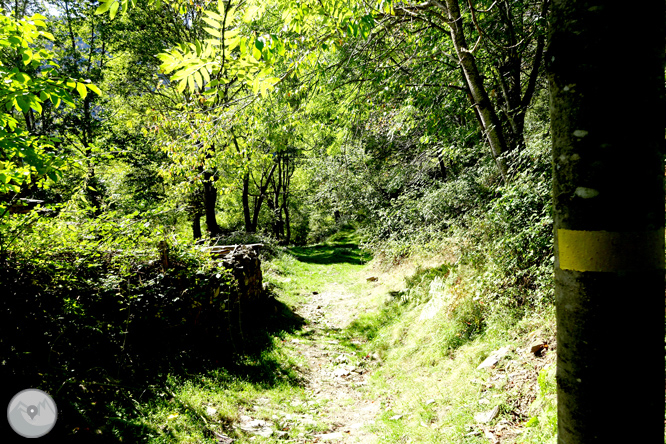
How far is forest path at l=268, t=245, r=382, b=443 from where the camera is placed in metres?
4.85

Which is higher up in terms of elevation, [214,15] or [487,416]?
[214,15]

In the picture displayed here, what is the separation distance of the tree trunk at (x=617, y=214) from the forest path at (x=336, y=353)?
13.2ft

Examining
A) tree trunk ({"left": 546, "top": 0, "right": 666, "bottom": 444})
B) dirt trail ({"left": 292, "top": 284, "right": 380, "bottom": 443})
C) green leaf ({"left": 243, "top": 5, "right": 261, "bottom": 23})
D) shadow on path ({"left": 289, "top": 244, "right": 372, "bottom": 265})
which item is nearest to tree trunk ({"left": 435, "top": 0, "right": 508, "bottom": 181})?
green leaf ({"left": 243, "top": 5, "right": 261, "bottom": 23})

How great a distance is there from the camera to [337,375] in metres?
6.36

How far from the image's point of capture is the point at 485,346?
5000mm

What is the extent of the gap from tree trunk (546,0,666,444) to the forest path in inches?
A: 158

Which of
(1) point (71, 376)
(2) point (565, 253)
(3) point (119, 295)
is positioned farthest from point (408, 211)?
(2) point (565, 253)

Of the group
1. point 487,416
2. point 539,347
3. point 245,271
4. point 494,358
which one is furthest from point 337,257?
point 487,416

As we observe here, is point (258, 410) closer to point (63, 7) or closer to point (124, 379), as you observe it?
point (124, 379)

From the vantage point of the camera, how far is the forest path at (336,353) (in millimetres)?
4852

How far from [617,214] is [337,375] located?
6.20 m

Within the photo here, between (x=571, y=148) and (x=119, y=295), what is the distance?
17.9ft

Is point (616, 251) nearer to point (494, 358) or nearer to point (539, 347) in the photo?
point (539, 347)

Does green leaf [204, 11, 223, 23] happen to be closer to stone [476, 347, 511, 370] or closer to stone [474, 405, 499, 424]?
stone [474, 405, 499, 424]
